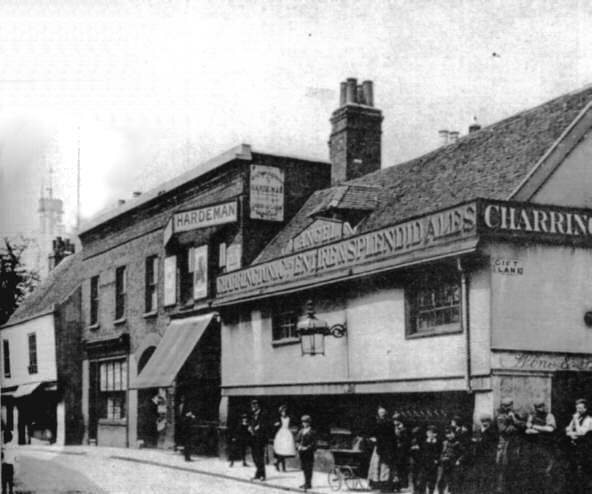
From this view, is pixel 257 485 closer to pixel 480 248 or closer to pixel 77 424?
pixel 480 248

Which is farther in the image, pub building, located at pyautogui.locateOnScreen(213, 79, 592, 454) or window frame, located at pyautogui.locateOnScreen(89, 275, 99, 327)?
window frame, located at pyautogui.locateOnScreen(89, 275, 99, 327)

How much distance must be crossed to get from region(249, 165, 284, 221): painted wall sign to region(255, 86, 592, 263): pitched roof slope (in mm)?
2052

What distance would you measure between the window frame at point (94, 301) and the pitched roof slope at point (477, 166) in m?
12.8

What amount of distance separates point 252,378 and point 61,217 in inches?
480

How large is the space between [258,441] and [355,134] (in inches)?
382

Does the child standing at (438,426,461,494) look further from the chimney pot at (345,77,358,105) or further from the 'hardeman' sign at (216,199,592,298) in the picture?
the chimney pot at (345,77,358,105)

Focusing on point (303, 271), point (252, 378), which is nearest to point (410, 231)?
point (303, 271)

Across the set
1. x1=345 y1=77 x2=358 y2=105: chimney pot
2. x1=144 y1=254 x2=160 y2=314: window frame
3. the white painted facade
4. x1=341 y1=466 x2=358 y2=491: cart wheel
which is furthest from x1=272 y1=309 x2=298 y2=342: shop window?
the white painted facade

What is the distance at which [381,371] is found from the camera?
16297 mm

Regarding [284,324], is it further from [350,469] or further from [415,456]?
[415,456]

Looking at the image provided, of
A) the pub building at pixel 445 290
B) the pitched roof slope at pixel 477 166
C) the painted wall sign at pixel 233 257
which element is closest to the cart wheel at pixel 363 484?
the pub building at pixel 445 290

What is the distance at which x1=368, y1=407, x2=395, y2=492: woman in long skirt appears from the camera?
49.1 ft

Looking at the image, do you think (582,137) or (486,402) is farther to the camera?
(582,137)

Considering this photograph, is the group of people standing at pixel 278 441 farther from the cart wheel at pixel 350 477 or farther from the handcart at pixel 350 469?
the cart wheel at pixel 350 477
